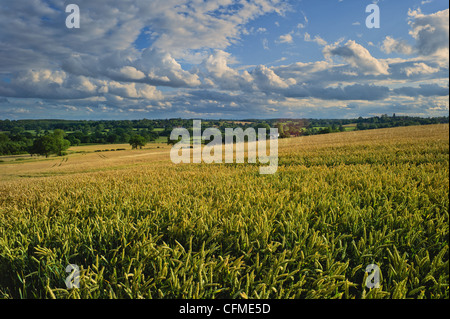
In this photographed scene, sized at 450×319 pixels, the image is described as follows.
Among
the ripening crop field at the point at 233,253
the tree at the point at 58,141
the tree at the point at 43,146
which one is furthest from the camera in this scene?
the tree at the point at 58,141

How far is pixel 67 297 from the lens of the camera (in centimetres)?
172

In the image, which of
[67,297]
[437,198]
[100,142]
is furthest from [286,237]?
[100,142]

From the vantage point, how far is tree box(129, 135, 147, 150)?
68531 mm

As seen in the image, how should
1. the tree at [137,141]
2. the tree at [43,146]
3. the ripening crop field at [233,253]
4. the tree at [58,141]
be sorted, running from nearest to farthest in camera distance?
the ripening crop field at [233,253] → the tree at [43,146] → the tree at [58,141] → the tree at [137,141]

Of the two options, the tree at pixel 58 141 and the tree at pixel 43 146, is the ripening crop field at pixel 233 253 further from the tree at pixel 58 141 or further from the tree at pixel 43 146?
the tree at pixel 58 141

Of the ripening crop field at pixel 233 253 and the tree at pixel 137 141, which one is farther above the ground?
the tree at pixel 137 141

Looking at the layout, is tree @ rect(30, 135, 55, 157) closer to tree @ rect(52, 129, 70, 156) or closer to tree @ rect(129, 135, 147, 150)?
tree @ rect(52, 129, 70, 156)

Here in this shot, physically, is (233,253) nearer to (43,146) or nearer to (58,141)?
(43,146)

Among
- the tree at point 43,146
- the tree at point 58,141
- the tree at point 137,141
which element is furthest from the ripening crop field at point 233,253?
the tree at point 137,141

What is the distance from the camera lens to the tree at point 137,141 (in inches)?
2698

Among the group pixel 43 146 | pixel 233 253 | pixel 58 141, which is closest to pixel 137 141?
pixel 58 141

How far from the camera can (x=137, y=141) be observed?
68.8 meters

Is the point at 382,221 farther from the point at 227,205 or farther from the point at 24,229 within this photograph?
the point at 24,229
